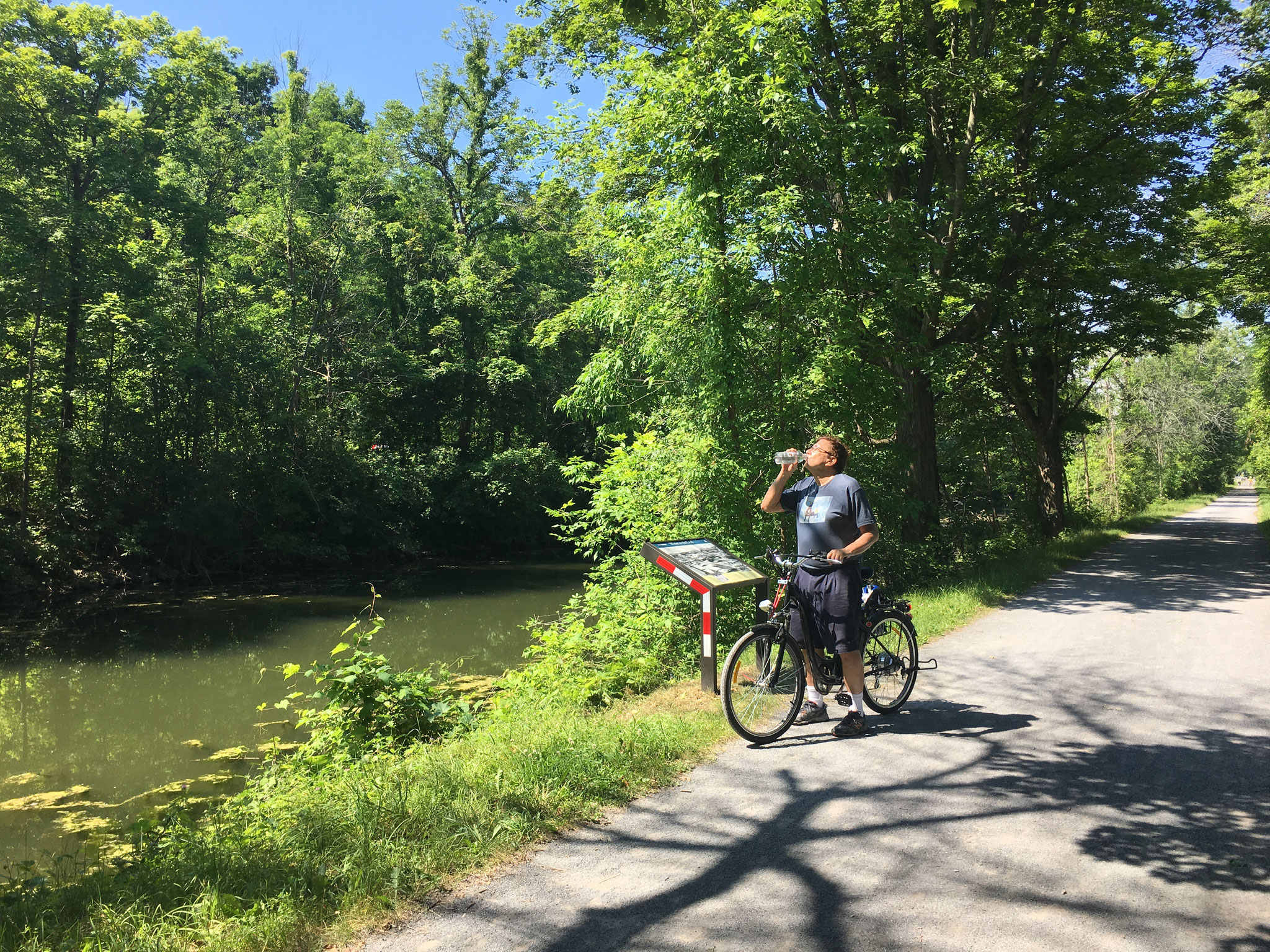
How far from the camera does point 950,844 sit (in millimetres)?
3785

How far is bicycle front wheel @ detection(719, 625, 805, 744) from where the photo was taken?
5207 millimetres

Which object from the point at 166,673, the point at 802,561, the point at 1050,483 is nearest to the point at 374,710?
the point at 802,561

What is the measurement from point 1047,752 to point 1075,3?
45.5 feet

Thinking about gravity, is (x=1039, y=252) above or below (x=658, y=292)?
above

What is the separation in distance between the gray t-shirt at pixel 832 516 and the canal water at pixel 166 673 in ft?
17.8

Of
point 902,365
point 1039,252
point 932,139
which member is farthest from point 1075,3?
point 902,365

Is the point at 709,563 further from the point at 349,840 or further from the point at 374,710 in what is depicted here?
the point at 349,840

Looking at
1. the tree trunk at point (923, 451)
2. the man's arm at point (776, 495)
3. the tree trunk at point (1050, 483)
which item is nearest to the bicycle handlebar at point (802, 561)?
the man's arm at point (776, 495)

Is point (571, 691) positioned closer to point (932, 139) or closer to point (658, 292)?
point (658, 292)

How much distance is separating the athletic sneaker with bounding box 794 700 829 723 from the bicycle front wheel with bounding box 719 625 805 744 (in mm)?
124

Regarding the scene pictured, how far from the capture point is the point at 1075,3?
13586mm

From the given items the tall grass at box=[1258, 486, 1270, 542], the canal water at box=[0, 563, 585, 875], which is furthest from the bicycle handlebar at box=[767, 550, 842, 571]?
the tall grass at box=[1258, 486, 1270, 542]

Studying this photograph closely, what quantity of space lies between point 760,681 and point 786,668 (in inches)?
11.1

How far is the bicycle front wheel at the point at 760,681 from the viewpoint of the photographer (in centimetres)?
521
